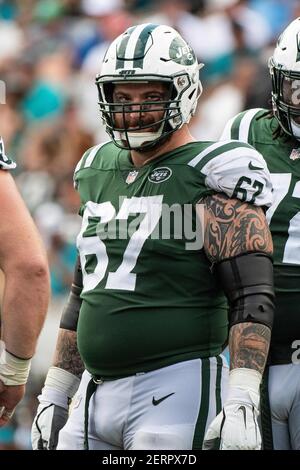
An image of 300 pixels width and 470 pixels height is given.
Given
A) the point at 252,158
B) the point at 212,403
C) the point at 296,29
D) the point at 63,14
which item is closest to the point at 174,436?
the point at 212,403

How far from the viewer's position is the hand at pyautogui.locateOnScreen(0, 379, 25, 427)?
4.43m

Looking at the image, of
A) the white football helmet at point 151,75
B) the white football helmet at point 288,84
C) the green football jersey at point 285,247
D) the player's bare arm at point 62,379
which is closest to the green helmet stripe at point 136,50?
the white football helmet at point 151,75

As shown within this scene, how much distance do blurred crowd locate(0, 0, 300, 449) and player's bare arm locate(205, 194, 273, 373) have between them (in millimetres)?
3363

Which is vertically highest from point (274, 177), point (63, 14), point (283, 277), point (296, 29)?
point (63, 14)

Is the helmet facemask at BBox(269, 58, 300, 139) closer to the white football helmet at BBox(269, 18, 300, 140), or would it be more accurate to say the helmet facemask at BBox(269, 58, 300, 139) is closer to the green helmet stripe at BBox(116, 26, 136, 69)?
the white football helmet at BBox(269, 18, 300, 140)

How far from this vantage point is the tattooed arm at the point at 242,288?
14.1 feet

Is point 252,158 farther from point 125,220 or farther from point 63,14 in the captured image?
point 63,14

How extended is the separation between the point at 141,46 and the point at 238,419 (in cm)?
155

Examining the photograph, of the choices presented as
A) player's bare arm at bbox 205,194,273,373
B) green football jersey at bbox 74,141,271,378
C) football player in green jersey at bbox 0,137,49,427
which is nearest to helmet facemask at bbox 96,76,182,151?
green football jersey at bbox 74,141,271,378

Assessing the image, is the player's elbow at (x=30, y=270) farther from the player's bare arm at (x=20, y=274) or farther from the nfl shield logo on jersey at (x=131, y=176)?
the nfl shield logo on jersey at (x=131, y=176)

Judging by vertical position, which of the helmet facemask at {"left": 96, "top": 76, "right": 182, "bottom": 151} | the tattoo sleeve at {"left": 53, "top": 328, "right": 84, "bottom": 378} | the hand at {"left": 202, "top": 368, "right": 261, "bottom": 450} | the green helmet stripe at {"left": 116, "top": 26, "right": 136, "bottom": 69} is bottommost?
the hand at {"left": 202, "top": 368, "right": 261, "bottom": 450}

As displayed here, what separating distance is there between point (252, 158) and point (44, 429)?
1395mm

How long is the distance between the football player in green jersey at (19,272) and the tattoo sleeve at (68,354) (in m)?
0.75

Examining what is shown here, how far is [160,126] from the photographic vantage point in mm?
4770
